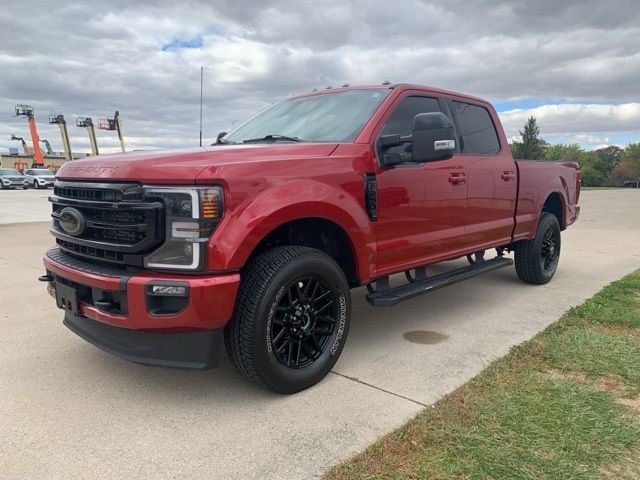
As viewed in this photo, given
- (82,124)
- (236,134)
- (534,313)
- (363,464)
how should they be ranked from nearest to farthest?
(363,464), (236,134), (534,313), (82,124)

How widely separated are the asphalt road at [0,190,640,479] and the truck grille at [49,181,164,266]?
88cm

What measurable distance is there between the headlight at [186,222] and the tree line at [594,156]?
267 feet

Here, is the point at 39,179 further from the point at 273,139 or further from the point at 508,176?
the point at 508,176

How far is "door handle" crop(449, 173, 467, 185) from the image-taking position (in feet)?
13.8

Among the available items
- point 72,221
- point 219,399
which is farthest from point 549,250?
point 72,221

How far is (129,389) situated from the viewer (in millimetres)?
3178

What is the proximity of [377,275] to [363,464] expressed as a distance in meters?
1.50

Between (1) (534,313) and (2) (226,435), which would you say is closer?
(2) (226,435)

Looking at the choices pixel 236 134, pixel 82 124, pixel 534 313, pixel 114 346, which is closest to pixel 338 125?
pixel 236 134

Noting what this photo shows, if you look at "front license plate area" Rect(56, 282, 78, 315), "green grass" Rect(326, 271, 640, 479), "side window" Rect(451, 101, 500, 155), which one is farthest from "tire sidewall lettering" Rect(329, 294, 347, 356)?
"side window" Rect(451, 101, 500, 155)

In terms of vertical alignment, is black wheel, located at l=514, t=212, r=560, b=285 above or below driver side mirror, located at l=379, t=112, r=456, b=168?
below

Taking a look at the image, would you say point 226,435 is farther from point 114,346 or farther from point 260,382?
point 114,346

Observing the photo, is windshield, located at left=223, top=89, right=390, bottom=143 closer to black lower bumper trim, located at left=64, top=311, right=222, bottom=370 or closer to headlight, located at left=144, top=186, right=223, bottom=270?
headlight, located at left=144, top=186, right=223, bottom=270

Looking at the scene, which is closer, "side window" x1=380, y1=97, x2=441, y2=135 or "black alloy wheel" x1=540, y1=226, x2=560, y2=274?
"side window" x1=380, y1=97, x2=441, y2=135
